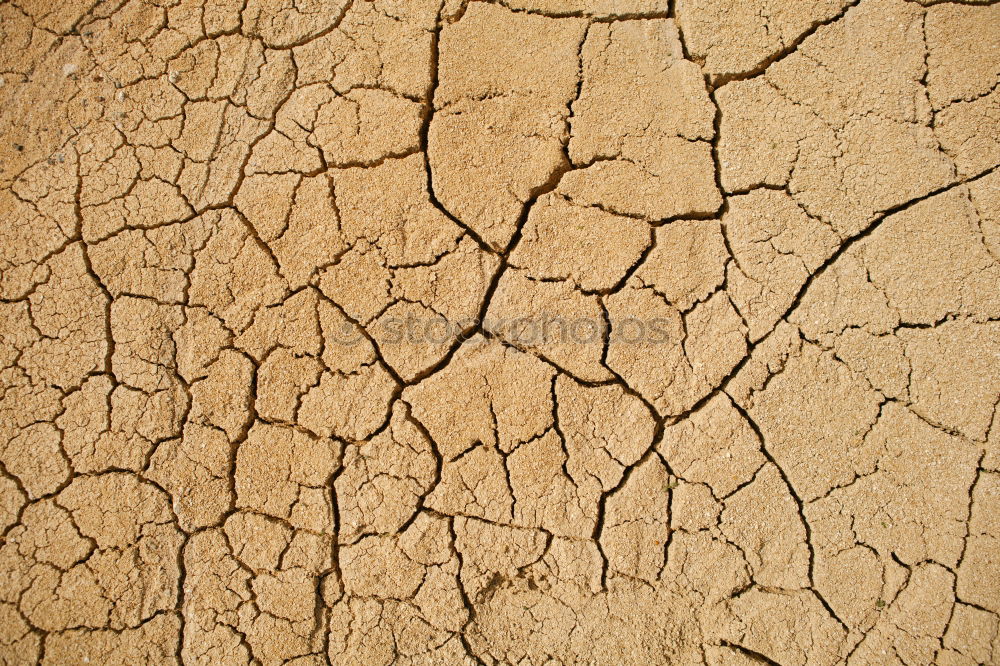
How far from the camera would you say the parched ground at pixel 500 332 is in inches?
76.2

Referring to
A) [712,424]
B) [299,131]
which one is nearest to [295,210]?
[299,131]

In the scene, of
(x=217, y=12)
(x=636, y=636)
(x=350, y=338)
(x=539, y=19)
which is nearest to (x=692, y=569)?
(x=636, y=636)

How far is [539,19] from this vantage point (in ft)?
7.69

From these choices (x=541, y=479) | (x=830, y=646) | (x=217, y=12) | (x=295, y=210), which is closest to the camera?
(x=830, y=646)

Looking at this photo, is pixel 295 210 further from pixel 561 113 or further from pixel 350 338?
pixel 561 113

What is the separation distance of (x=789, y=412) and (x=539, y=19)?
5.41ft

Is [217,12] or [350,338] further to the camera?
[217,12]

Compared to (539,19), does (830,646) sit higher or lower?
lower

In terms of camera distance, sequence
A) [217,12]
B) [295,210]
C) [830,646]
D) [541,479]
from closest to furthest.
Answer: [830,646], [541,479], [295,210], [217,12]

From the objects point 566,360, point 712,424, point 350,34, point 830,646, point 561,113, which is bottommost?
point 830,646

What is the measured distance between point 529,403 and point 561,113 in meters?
1.04

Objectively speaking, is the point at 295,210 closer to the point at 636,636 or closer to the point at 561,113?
the point at 561,113

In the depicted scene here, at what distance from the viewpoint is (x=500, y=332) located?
2109 millimetres

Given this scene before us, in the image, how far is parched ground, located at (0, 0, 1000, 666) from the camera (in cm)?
193
